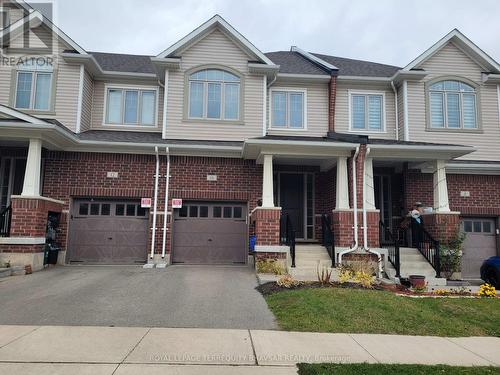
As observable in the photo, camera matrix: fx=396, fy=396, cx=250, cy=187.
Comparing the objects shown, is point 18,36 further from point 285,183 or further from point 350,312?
point 350,312

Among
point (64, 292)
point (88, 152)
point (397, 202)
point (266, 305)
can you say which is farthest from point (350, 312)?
point (88, 152)

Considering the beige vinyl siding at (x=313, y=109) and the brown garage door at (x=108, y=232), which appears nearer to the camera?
the brown garage door at (x=108, y=232)

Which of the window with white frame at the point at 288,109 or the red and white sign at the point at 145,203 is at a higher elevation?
the window with white frame at the point at 288,109

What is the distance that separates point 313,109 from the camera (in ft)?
48.6

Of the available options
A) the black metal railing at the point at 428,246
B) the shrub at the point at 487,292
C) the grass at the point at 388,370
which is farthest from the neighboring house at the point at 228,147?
the grass at the point at 388,370

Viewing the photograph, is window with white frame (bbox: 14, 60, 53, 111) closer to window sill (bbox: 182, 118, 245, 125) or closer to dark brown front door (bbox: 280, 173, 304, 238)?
window sill (bbox: 182, 118, 245, 125)

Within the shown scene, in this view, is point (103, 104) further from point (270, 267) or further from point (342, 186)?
point (342, 186)

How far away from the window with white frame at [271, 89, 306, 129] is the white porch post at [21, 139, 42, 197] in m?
7.76

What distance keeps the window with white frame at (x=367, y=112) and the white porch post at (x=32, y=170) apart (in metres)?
10.6

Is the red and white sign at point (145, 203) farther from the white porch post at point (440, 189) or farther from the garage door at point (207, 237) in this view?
the white porch post at point (440, 189)

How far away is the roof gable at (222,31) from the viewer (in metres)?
13.9

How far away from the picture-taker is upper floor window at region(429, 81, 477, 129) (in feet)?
47.9
